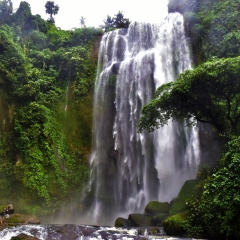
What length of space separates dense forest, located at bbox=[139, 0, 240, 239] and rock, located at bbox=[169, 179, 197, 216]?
0.63 metres

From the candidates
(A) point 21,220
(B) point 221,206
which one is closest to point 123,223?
(A) point 21,220

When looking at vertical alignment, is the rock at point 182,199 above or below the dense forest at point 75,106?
below

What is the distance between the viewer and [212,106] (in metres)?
14.0

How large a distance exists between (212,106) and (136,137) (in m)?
6.98

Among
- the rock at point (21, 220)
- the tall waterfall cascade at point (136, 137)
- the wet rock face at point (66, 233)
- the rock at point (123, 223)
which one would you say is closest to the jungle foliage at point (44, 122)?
the tall waterfall cascade at point (136, 137)

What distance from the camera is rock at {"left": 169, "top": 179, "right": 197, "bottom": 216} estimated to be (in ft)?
42.0

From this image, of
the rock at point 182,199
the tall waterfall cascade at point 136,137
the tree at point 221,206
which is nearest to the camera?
the tree at point 221,206

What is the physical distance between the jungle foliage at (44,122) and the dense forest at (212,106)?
695 cm

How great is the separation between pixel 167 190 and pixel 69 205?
630 centimetres

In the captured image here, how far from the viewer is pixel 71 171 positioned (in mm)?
19203

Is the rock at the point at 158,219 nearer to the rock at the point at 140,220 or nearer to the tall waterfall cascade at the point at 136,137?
the rock at the point at 140,220

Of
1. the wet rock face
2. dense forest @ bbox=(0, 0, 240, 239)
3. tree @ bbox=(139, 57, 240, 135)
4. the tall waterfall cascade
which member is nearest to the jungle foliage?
dense forest @ bbox=(0, 0, 240, 239)

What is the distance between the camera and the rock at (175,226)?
10648mm

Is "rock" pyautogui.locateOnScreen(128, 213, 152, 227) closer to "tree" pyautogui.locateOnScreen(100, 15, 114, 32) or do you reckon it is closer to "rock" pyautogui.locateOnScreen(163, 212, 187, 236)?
"rock" pyautogui.locateOnScreen(163, 212, 187, 236)
